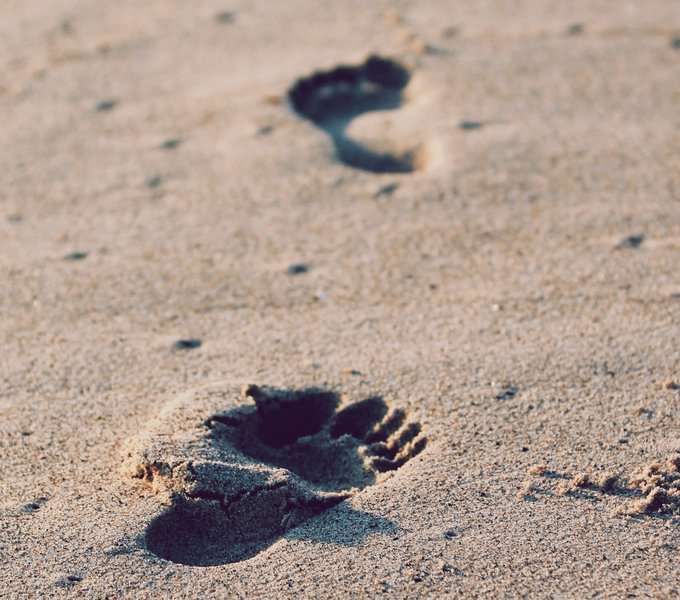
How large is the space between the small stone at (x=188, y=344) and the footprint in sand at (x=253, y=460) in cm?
18

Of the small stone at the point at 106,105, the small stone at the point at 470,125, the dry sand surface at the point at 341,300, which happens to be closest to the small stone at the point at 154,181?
the dry sand surface at the point at 341,300

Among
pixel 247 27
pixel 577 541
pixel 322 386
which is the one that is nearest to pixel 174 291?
pixel 322 386

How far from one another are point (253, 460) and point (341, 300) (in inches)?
20.8

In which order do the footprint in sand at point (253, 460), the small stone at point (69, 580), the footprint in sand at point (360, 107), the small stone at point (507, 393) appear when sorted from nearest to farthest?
the small stone at point (69, 580)
the footprint in sand at point (253, 460)
the small stone at point (507, 393)
the footprint in sand at point (360, 107)

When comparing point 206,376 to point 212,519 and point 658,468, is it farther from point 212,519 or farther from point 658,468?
point 658,468

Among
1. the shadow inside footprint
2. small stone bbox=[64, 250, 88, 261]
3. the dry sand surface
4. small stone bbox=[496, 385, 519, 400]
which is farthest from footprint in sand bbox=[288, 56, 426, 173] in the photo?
the shadow inside footprint

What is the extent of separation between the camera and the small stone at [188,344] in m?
2.26

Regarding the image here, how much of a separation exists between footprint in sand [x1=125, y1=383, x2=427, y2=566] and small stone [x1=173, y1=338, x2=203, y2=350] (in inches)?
7.0

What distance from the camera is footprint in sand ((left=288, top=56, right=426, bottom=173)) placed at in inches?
114

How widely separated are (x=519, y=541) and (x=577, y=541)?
0.30 feet

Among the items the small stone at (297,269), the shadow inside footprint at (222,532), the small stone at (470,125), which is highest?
the small stone at (470,125)

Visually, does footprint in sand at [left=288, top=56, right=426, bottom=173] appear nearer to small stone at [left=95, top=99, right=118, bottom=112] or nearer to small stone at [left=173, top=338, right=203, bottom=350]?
small stone at [left=95, top=99, right=118, bottom=112]

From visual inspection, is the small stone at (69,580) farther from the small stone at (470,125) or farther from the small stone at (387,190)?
the small stone at (470,125)

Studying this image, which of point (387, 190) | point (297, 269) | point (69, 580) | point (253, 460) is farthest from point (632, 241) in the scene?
point (69, 580)
